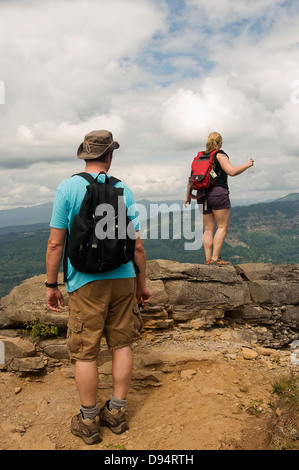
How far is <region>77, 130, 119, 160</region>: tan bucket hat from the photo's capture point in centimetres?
523

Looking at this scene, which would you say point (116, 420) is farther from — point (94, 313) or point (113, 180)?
point (113, 180)

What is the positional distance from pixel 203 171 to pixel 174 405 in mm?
6291

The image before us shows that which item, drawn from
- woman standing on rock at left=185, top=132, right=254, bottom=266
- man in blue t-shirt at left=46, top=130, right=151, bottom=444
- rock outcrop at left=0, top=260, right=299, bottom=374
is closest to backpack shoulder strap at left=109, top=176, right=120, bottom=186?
man in blue t-shirt at left=46, top=130, right=151, bottom=444

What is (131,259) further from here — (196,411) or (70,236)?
(196,411)

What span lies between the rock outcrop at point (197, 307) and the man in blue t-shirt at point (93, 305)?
2.26 meters

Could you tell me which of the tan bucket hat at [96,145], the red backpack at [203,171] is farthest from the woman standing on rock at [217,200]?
the tan bucket hat at [96,145]

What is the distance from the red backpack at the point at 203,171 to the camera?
32.9ft

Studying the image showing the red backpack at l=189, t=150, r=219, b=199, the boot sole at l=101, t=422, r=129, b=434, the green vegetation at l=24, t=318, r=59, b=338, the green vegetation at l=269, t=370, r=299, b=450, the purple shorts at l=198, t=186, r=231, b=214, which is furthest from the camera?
the purple shorts at l=198, t=186, r=231, b=214

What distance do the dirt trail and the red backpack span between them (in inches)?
176

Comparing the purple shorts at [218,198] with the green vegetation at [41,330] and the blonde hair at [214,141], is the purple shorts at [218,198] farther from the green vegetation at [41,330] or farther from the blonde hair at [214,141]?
the green vegetation at [41,330]

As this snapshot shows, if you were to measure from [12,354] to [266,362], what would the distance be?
5.68 meters

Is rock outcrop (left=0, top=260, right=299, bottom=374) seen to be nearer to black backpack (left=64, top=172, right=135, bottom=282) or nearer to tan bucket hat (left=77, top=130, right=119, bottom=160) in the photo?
black backpack (left=64, top=172, right=135, bottom=282)
